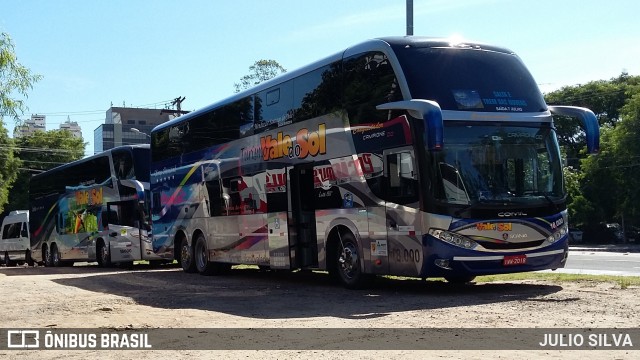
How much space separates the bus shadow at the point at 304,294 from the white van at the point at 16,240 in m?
23.1

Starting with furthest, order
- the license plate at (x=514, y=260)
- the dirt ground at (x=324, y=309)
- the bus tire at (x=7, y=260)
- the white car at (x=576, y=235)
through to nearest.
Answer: the white car at (x=576, y=235) < the bus tire at (x=7, y=260) < the license plate at (x=514, y=260) < the dirt ground at (x=324, y=309)

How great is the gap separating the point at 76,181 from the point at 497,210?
22214mm

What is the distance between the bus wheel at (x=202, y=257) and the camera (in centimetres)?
2011

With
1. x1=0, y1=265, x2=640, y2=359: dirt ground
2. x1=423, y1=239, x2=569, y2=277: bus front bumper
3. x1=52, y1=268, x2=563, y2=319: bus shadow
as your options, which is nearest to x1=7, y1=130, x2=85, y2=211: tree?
x1=52, y1=268, x2=563, y2=319: bus shadow

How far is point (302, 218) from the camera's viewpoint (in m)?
15.7

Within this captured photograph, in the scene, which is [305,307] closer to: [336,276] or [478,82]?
[336,276]

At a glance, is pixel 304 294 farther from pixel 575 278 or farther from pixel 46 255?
pixel 46 255

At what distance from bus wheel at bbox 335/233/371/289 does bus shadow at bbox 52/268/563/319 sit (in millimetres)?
190

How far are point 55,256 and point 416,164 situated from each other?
25.0 m

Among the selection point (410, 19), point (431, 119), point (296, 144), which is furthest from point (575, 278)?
point (410, 19)

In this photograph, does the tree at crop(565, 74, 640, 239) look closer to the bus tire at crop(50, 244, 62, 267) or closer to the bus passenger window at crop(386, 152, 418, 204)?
the bus tire at crop(50, 244, 62, 267)

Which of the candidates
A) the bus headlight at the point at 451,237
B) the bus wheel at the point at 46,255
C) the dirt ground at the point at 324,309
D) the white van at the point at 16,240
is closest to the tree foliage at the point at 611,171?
the bus wheel at the point at 46,255

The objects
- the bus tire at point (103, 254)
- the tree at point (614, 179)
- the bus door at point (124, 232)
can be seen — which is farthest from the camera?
the tree at point (614, 179)

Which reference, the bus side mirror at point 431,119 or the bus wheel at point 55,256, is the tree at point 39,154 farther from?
the bus side mirror at point 431,119
